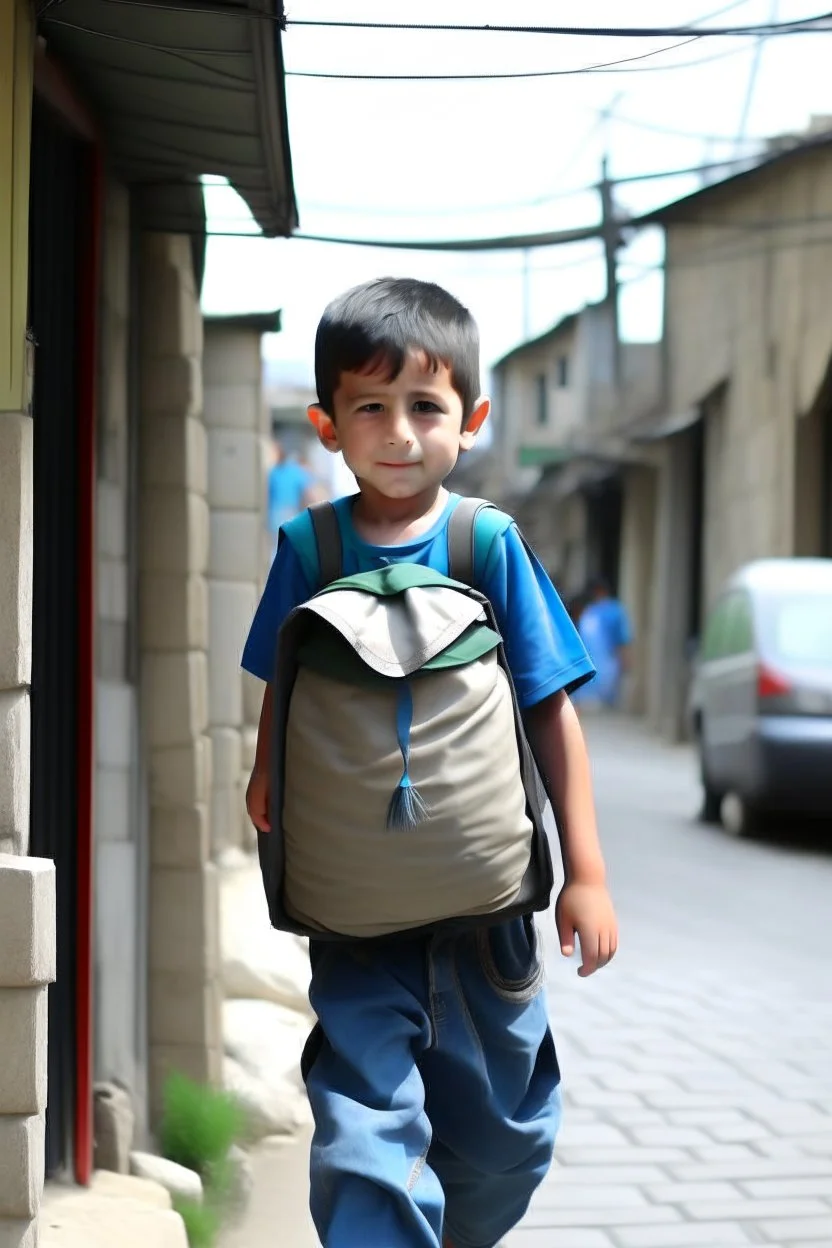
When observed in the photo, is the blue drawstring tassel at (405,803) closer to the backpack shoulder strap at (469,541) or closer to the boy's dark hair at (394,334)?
the backpack shoulder strap at (469,541)

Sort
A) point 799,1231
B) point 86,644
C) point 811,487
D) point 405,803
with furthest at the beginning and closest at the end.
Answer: point 811,487
point 799,1231
point 86,644
point 405,803

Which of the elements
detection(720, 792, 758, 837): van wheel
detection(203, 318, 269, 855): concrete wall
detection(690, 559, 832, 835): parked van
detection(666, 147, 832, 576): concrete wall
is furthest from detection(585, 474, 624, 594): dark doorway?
detection(203, 318, 269, 855): concrete wall

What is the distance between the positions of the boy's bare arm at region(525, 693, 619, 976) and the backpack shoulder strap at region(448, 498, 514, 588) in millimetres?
231

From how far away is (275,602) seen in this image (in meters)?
2.83

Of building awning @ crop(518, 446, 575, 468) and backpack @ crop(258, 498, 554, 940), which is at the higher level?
building awning @ crop(518, 446, 575, 468)

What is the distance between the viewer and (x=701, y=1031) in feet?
20.6

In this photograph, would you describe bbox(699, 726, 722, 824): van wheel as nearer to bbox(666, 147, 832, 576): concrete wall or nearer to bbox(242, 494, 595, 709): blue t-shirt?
bbox(666, 147, 832, 576): concrete wall

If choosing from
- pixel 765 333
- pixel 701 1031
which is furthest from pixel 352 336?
pixel 765 333

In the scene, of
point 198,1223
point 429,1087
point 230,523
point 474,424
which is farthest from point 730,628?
point 429,1087

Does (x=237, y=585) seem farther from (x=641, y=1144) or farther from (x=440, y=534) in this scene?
(x=440, y=534)

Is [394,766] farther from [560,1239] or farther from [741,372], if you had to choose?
[741,372]

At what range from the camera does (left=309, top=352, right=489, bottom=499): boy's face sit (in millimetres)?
2680

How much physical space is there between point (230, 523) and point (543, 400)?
37.8m

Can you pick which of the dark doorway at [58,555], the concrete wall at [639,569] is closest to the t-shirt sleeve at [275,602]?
the dark doorway at [58,555]
